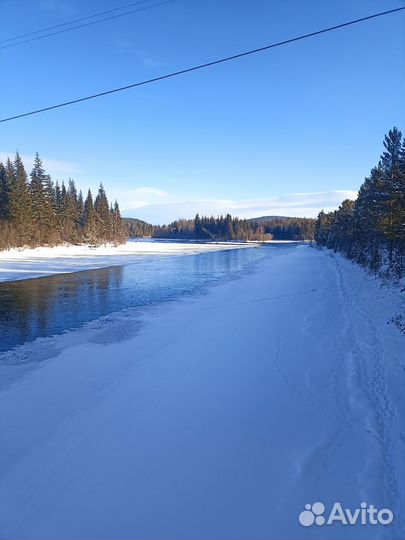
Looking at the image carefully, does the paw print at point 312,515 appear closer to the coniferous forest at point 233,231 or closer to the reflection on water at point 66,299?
the reflection on water at point 66,299

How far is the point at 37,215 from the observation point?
179 feet

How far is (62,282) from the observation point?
76.0 ft

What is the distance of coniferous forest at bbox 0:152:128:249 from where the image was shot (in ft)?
162

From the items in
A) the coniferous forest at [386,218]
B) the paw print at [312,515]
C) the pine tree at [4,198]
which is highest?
the pine tree at [4,198]

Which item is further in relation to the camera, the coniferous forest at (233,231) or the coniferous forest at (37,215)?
the coniferous forest at (233,231)

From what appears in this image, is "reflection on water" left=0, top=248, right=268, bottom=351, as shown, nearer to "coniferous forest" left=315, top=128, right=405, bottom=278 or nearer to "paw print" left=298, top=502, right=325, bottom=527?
"paw print" left=298, top=502, right=325, bottom=527

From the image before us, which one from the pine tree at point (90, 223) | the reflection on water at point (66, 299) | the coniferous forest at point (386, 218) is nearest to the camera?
the reflection on water at point (66, 299)

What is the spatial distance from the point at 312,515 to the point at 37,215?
59191 millimetres

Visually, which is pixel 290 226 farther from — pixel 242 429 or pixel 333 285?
pixel 242 429

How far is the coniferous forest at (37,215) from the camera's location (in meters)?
49.3

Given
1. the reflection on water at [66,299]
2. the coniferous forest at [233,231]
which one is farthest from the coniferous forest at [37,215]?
the coniferous forest at [233,231]

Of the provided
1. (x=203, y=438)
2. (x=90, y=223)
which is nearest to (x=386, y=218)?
(x=203, y=438)

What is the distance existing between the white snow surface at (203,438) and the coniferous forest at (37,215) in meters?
43.9

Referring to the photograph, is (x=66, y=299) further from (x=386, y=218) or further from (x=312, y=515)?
(x=386, y=218)
